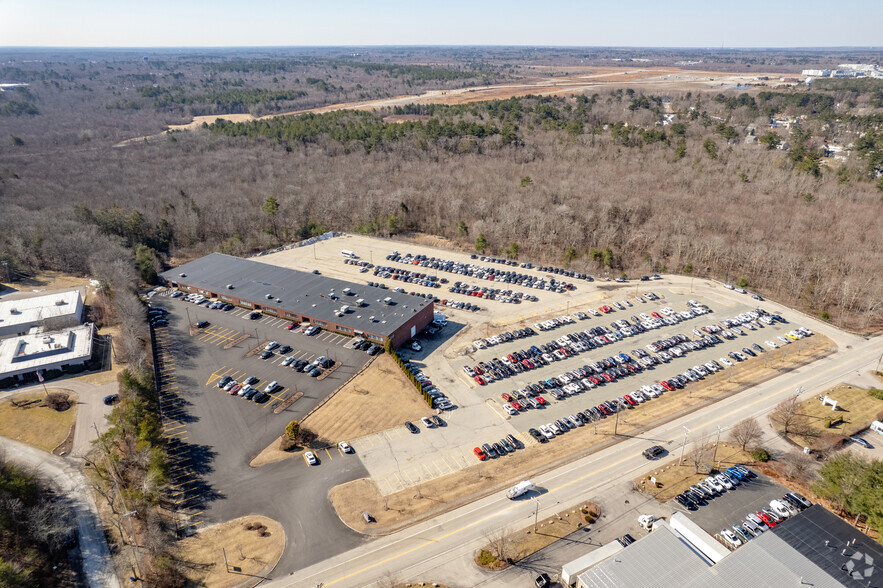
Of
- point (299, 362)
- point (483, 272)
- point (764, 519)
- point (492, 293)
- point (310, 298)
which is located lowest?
point (764, 519)

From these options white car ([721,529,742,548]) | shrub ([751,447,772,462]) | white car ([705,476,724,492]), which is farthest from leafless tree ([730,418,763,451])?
white car ([721,529,742,548])

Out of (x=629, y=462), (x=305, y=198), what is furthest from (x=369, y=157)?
(x=629, y=462)

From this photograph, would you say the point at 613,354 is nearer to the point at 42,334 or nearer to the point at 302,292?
the point at 302,292

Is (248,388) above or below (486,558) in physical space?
above

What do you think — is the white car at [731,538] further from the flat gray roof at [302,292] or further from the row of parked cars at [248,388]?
the row of parked cars at [248,388]

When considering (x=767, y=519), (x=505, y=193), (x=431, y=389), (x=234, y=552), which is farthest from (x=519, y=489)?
(x=505, y=193)

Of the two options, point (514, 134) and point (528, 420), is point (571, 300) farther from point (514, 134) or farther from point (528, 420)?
point (514, 134)

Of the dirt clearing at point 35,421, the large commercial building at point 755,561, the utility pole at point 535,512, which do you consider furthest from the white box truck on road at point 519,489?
the dirt clearing at point 35,421
